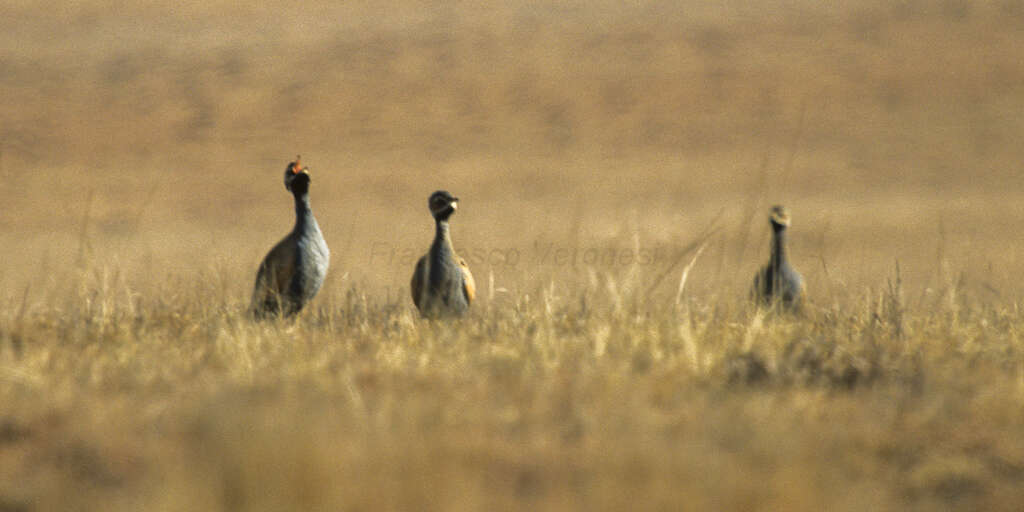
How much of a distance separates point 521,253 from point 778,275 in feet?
35.2

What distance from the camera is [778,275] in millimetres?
7188

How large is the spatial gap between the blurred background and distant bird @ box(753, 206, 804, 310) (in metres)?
7.55

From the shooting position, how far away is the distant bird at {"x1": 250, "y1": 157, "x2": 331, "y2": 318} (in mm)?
5988

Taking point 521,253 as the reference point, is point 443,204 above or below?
below

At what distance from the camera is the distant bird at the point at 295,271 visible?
599 cm

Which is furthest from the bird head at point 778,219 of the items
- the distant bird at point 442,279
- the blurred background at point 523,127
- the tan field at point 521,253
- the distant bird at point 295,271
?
the blurred background at point 523,127

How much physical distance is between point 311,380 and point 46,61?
34.0 meters

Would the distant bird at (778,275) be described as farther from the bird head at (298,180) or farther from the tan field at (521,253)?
the bird head at (298,180)

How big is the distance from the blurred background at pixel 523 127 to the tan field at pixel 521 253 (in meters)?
0.15

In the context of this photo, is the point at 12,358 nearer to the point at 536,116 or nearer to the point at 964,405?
the point at 964,405

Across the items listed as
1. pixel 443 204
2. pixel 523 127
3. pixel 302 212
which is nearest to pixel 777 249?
pixel 443 204

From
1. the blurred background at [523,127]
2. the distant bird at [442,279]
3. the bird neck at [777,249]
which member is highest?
the blurred background at [523,127]

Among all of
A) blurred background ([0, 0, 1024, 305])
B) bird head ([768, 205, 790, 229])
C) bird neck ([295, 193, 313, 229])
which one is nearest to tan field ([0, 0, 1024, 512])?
blurred background ([0, 0, 1024, 305])

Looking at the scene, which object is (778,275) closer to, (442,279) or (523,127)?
(442,279)
